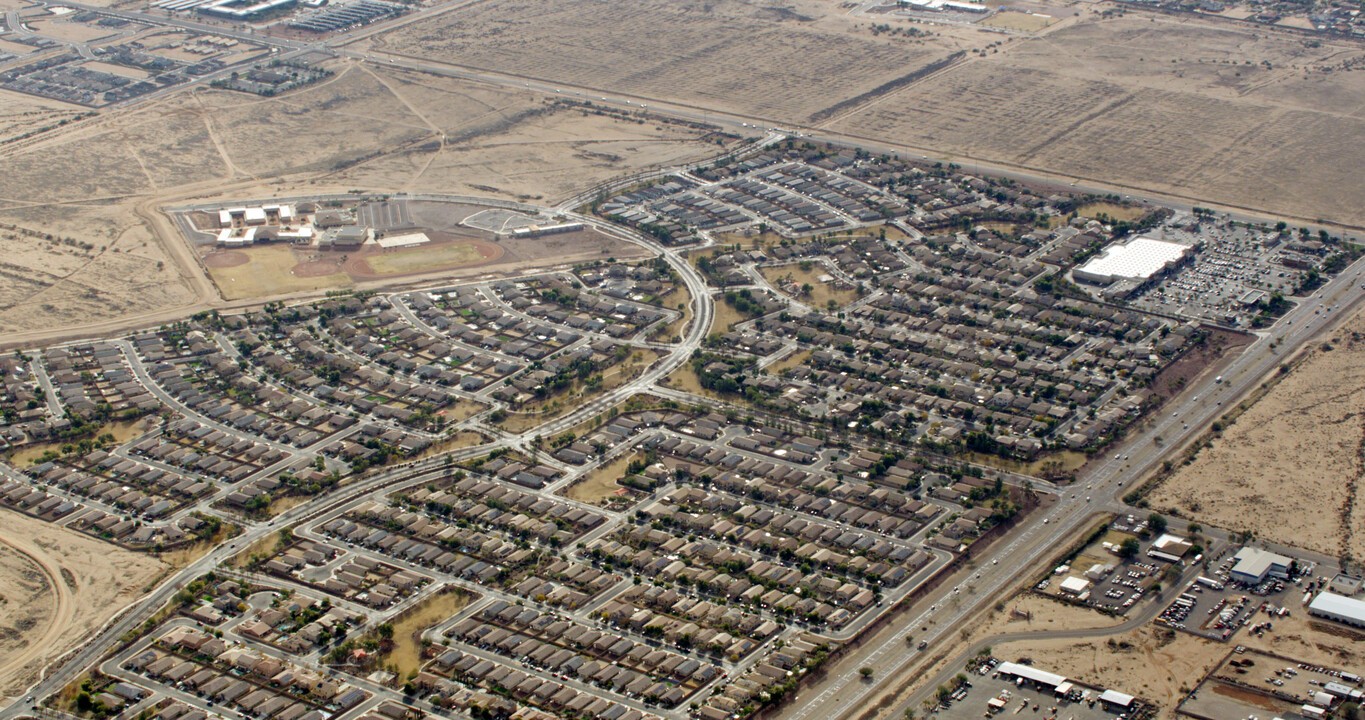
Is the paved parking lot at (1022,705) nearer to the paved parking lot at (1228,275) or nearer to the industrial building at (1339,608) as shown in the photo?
the industrial building at (1339,608)

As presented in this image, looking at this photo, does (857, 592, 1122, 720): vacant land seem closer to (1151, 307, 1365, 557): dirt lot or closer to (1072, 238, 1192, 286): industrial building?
(1151, 307, 1365, 557): dirt lot

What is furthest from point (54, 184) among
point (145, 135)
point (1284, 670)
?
point (1284, 670)

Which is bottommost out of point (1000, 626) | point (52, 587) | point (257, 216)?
point (1000, 626)

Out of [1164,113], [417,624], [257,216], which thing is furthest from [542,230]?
[1164,113]

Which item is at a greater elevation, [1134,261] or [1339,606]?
[1134,261]

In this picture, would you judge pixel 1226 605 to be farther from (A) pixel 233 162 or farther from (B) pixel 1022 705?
(A) pixel 233 162

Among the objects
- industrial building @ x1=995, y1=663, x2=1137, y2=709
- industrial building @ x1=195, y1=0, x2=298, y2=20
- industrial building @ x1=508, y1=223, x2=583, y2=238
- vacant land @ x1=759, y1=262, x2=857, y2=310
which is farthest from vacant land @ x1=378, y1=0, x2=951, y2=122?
industrial building @ x1=995, y1=663, x2=1137, y2=709

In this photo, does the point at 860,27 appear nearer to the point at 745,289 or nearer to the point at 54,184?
the point at 745,289
